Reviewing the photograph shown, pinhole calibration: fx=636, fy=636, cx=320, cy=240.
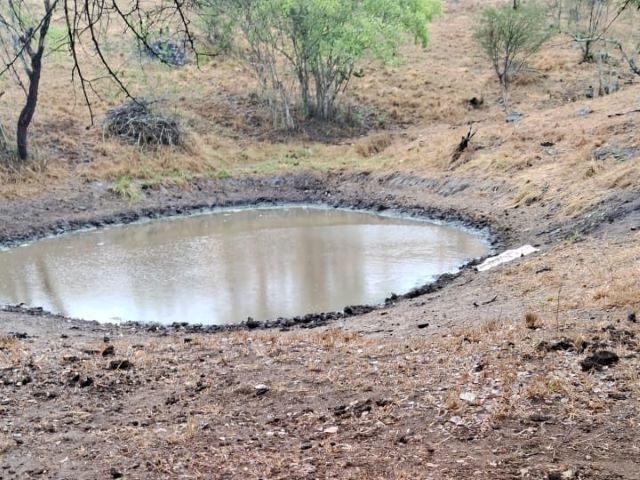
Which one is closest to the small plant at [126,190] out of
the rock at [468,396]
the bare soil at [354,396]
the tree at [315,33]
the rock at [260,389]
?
the tree at [315,33]

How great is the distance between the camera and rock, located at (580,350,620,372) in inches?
158

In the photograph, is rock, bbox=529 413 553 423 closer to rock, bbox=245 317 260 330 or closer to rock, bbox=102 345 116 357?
rock, bbox=102 345 116 357

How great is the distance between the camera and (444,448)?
3.31m

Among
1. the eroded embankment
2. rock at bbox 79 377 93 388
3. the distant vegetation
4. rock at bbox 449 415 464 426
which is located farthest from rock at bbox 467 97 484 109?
rock at bbox 449 415 464 426

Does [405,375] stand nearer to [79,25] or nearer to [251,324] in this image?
[251,324]

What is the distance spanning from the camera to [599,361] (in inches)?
159

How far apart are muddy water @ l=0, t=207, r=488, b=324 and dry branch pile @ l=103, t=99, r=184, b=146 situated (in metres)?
3.93

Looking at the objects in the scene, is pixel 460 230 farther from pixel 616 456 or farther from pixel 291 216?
pixel 616 456

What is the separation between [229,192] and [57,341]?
11.9m

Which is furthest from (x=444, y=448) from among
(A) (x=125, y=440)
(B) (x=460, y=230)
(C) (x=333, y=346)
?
(B) (x=460, y=230)

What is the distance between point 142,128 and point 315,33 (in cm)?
619

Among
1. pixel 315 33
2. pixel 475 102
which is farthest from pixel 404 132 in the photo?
pixel 315 33

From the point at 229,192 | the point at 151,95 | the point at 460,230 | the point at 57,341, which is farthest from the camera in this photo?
the point at 151,95

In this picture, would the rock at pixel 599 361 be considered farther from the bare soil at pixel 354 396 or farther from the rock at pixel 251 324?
the rock at pixel 251 324
